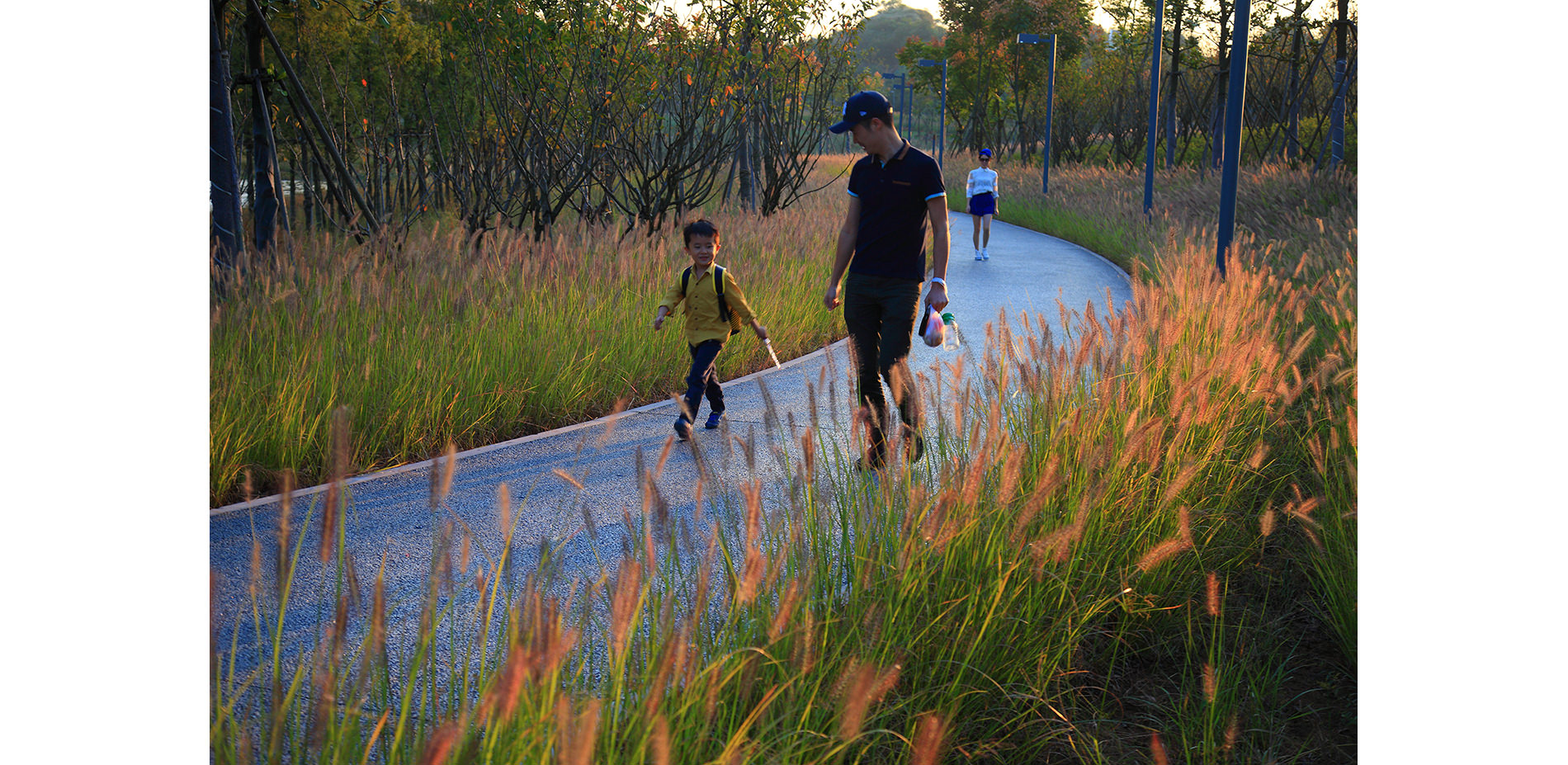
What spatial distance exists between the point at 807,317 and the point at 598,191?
35.1 ft

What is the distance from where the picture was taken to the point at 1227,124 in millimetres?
10367

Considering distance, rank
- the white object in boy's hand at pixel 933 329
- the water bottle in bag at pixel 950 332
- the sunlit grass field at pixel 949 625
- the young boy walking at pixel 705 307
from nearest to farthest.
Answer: the sunlit grass field at pixel 949 625 → the white object in boy's hand at pixel 933 329 → the water bottle in bag at pixel 950 332 → the young boy walking at pixel 705 307

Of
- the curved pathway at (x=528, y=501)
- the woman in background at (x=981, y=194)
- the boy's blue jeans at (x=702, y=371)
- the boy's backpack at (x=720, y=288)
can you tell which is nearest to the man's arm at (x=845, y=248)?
the curved pathway at (x=528, y=501)

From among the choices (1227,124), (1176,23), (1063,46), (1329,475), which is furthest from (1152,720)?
(1063,46)

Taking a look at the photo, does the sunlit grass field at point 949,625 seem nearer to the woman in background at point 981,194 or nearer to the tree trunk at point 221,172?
the tree trunk at point 221,172

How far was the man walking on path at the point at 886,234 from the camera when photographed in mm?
5102

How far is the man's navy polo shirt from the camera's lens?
5.12 m

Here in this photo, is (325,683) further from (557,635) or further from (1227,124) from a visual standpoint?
(1227,124)

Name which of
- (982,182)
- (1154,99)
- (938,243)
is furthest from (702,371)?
(1154,99)

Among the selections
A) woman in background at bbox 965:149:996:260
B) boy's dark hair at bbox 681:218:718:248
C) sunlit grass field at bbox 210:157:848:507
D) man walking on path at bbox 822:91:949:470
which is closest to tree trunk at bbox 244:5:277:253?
sunlit grass field at bbox 210:157:848:507

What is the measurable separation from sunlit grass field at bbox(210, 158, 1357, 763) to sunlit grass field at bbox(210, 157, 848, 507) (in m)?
0.93

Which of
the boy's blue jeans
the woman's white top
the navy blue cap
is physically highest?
the navy blue cap

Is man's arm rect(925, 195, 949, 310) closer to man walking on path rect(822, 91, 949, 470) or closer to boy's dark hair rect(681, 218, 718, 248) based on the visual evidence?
man walking on path rect(822, 91, 949, 470)

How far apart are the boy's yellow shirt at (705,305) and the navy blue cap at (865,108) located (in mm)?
1462
